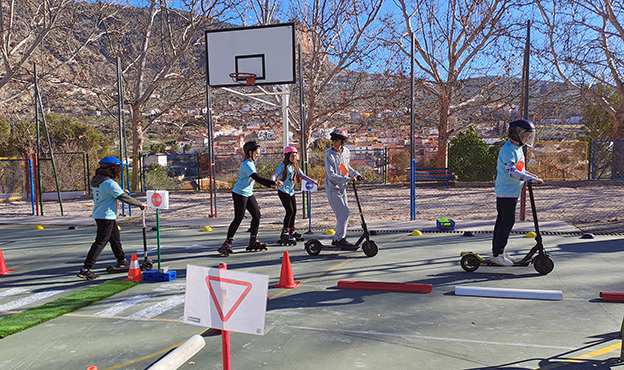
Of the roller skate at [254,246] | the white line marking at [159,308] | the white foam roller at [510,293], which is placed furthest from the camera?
the roller skate at [254,246]

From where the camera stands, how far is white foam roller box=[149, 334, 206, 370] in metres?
3.85

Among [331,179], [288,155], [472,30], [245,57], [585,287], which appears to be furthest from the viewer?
[472,30]

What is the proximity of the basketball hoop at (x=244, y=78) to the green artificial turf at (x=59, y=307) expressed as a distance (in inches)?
326

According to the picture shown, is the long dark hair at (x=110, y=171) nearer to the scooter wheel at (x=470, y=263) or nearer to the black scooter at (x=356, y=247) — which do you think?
the black scooter at (x=356, y=247)

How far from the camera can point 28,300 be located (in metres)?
6.21

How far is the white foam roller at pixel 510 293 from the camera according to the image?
5516 millimetres

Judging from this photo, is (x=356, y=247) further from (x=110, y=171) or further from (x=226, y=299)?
(x=226, y=299)

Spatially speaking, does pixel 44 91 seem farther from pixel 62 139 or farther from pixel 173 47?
pixel 173 47

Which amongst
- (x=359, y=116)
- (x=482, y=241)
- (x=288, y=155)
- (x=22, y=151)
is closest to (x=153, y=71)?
(x=22, y=151)

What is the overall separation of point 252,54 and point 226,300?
1214cm

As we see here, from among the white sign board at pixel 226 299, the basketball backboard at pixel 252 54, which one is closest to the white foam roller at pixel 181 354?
the white sign board at pixel 226 299

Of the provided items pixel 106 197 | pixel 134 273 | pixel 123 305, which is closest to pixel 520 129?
pixel 123 305

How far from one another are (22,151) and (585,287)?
28727mm

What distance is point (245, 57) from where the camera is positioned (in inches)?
561
